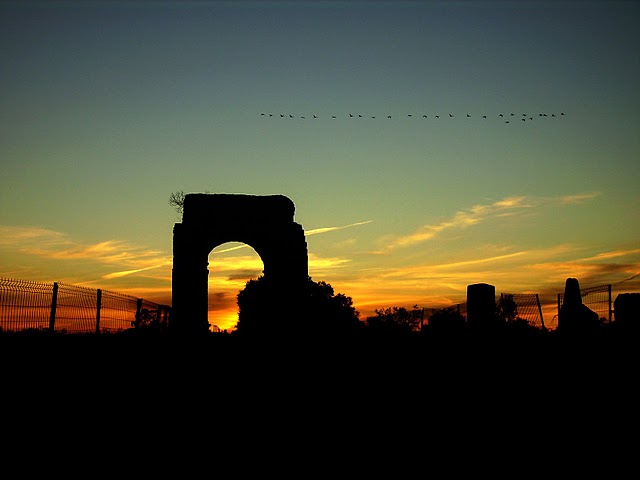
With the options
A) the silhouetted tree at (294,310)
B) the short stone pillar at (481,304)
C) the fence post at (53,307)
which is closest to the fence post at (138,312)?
the silhouetted tree at (294,310)

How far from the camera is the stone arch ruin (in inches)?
899

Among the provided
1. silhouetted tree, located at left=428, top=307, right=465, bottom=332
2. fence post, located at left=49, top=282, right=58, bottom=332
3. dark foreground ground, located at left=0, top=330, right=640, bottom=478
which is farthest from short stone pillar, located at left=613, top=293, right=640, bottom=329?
fence post, located at left=49, top=282, right=58, bottom=332

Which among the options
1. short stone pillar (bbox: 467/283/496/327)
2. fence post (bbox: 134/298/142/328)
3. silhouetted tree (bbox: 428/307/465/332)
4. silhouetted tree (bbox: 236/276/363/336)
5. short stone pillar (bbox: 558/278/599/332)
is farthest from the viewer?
silhouetted tree (bbox: 236/276/363/336)

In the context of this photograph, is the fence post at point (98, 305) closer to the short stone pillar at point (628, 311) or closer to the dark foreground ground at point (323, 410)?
the dark foreground ground at point (323, 410)

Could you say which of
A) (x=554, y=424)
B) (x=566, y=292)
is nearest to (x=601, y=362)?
(x=554, y=424)

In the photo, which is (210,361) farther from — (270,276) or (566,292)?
(270,276)

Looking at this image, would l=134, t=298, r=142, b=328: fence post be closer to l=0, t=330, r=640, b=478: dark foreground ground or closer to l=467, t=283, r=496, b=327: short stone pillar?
l=0, t=330, r=640, b=478: dark foreground ground

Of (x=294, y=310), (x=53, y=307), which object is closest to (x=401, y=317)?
(x=294, y=310)

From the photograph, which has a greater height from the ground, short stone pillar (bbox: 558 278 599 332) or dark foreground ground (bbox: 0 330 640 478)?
short stone pillar (bbox: 558 278 599 332)

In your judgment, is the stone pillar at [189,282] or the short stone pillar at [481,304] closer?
the short stone pillar at [481,304]

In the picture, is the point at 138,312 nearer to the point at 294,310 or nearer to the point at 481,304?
the point at 294,310

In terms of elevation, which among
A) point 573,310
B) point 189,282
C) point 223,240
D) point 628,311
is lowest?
point 628,311

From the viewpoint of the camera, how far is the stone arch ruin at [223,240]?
22.8m

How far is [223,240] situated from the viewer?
23438 millimetres
